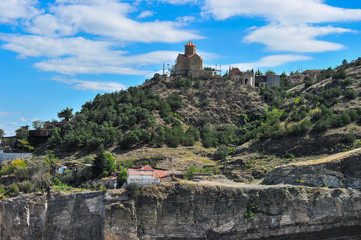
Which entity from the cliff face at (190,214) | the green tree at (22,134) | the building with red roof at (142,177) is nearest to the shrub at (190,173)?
the building with red roof at (142,177)

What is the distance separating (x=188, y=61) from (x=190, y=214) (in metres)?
33.7

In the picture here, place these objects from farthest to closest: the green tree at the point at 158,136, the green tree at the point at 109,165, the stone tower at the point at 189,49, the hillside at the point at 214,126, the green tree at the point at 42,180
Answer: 1. the stone tower at the point at 189,49
2. the green tree at the point at 158,136
3. the hillside at the point at 214,126
4. the green tree at the point at 109,165
5. the green tree at the point at 42,180

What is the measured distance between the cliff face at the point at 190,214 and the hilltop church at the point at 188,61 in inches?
1236

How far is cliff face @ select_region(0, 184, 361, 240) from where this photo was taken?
29.8 metres

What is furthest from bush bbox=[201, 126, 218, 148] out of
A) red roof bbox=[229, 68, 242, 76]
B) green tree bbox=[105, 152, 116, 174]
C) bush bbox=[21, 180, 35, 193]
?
bush bbox=[21, 180, 35, 193]

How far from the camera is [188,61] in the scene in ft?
197

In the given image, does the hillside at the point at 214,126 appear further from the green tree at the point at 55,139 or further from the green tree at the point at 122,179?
the green tree at the point at 122,179

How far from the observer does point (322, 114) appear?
42375 mm

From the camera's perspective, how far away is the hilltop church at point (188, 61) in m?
59.8

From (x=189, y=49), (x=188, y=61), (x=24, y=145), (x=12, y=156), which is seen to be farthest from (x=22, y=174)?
(x=189, y=49)

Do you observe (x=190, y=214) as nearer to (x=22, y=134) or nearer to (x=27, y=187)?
(x=27, y=187)

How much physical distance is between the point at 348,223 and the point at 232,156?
44.5 ft

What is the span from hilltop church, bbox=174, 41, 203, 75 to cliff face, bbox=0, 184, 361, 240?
31386 millimetres

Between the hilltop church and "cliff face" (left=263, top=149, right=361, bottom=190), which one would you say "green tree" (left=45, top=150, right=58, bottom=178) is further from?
the hilltop church
